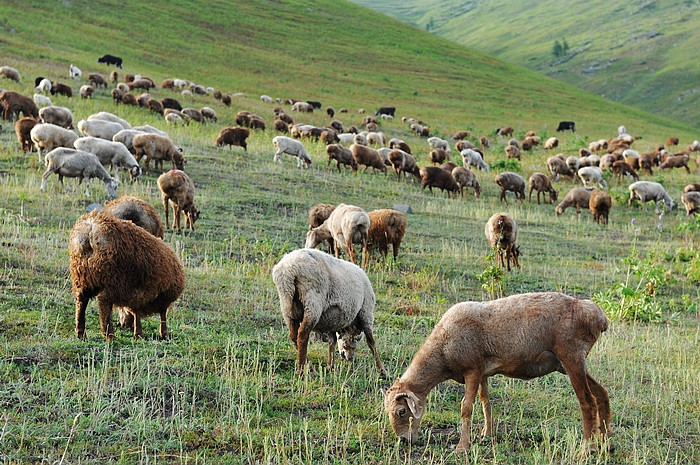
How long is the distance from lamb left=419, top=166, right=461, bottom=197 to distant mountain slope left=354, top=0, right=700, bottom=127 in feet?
230

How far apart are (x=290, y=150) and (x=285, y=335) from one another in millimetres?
18041

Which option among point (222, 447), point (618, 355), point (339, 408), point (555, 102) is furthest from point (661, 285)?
point (555, 102)

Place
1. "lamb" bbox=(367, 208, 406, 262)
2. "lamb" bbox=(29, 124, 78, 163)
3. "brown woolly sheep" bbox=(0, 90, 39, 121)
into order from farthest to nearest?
"brown woolly sheep" bbox=(0, 90, 39, 121), "lamb" bbox=(29, 124, 78, 163), "lamb" bbox=(367, 208, 406, 262)

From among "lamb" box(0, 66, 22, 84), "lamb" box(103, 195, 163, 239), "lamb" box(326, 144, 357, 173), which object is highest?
"lamb" box(0, 66, 22, 84)

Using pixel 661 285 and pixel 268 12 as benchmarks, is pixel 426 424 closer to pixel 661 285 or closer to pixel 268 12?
pixel 661 285

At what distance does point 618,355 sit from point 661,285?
6.02 metres

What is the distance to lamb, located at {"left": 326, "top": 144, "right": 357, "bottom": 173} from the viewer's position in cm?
2714

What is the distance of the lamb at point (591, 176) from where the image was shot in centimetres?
3066

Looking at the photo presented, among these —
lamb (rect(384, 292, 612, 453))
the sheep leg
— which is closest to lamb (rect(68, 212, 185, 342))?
lamb (rect(384, 292, 612, 453))

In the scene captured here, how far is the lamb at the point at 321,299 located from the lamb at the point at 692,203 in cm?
2178

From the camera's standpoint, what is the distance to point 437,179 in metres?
26.0

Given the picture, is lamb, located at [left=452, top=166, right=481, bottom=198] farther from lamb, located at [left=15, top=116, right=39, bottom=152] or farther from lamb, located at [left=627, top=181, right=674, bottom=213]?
lamb, located at [left=15, top=116, right=39, bottom=152]

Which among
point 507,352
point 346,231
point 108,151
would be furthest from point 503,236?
point 108,151

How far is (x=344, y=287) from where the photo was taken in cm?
813
